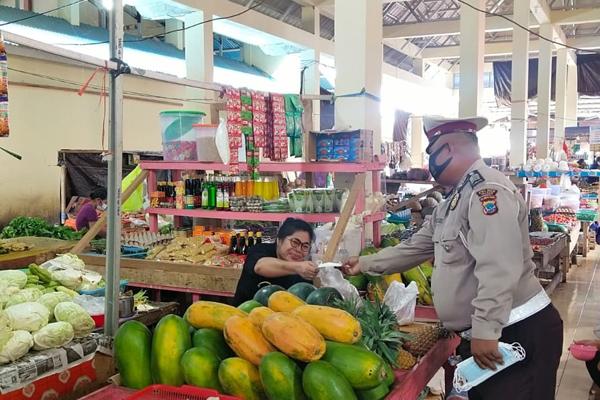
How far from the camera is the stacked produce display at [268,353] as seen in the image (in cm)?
178

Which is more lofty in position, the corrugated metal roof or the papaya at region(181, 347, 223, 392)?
the corrugated metal roof

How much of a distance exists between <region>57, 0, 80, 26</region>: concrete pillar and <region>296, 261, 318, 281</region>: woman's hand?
8.14 metres

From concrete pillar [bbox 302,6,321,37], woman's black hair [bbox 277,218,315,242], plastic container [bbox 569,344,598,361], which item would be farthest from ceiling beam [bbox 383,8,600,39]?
woman's black hair [bbox 277,218,315,242]

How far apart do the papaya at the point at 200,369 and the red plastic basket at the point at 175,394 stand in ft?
0.27

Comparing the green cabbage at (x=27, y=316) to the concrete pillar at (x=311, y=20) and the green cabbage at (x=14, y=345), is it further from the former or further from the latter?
the concrete pillar at (x=311, y=20)

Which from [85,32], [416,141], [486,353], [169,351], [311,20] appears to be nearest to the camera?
[169,351]

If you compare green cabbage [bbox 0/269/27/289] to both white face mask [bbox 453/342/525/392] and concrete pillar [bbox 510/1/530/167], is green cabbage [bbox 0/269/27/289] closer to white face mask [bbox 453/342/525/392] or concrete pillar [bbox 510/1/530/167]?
white face mask [bbox 453/342/525/392]

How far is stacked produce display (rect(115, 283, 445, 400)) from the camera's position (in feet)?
5.82

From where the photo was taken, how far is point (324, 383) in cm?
173

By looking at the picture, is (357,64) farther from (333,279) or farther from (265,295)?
(265,295)

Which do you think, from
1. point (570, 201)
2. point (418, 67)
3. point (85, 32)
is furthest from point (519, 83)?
point (418, 67)

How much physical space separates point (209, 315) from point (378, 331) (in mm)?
634

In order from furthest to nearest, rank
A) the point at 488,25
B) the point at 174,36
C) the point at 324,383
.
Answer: the point at 488,25, the point at 174,36, the point at 324,383

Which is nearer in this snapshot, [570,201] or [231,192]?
[231,192]
